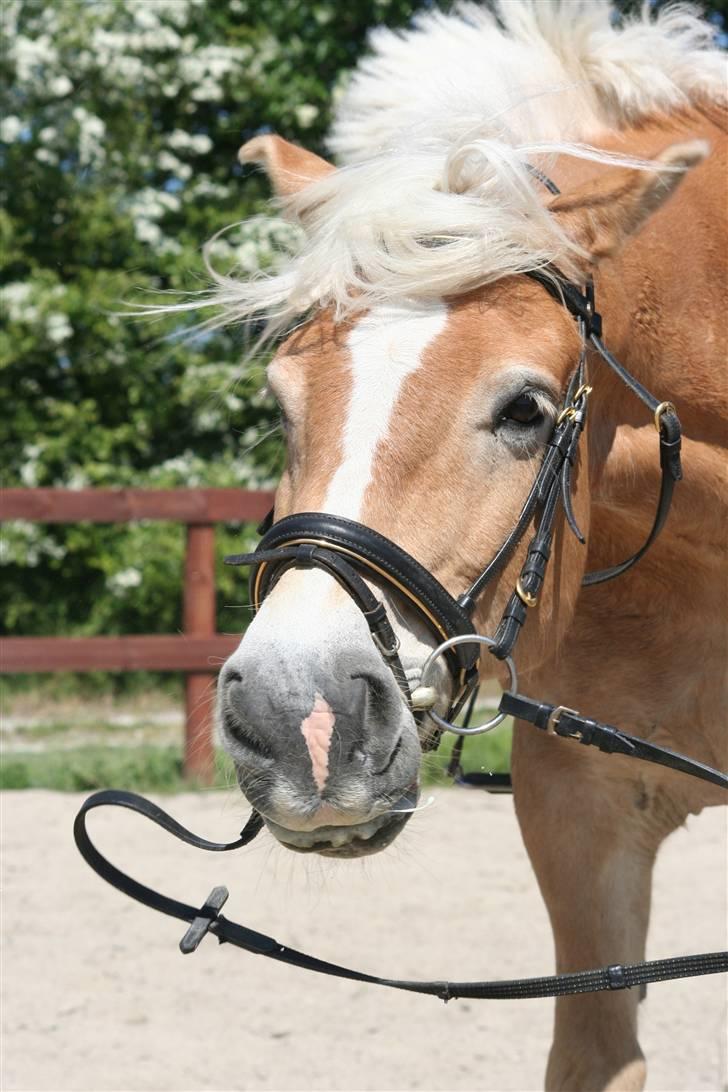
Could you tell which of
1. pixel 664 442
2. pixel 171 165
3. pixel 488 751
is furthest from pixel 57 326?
pixel 664 442

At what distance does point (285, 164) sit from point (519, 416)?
2.62 ft

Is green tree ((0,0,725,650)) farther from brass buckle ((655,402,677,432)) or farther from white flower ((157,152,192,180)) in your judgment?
brass buckle ((655,402,677,432))

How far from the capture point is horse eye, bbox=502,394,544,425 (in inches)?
79.4

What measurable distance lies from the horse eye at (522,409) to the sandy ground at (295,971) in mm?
1166

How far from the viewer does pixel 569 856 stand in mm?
2744

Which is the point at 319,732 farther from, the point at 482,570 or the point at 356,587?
the point at 482,570

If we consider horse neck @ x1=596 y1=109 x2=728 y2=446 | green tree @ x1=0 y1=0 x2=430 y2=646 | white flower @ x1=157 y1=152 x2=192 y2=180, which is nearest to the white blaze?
horse neck @ x1=596 y1=109 x2=728 y2=446

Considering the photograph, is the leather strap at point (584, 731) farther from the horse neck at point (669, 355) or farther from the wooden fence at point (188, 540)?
the wooden fence at point (188, 540)

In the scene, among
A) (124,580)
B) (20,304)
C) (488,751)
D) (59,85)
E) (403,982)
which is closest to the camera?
(403,982)

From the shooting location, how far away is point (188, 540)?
6.50 metres

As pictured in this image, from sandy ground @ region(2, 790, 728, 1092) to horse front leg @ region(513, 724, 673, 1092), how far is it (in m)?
0.28

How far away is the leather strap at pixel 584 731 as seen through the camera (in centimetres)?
209

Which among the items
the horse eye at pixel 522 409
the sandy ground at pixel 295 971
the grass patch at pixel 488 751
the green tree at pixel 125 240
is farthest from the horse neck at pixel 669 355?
the green tree at pixel 125 240

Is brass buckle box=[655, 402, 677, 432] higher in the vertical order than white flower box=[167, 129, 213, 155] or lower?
higher
